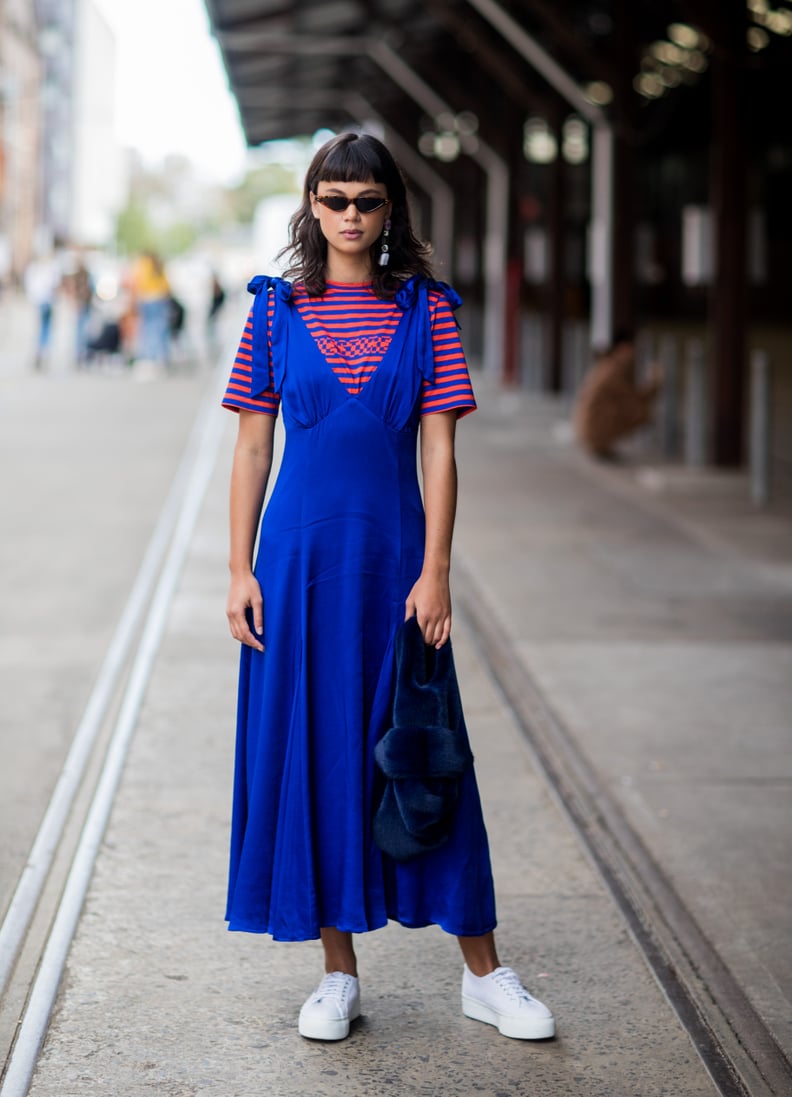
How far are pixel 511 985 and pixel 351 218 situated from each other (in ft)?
5.56

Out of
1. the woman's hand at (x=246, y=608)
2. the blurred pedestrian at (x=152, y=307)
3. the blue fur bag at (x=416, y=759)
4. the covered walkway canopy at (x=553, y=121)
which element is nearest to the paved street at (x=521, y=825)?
the blue fur bag at (x=416, y=759)

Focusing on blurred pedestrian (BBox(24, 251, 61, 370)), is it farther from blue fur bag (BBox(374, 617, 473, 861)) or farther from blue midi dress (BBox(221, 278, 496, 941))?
blue fur bag (BBox(374, 617, 473, 861))

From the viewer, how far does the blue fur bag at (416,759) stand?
348cm

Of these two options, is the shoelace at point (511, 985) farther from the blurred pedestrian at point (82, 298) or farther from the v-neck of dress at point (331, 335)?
the blurred pedestrian at point (82, 298)

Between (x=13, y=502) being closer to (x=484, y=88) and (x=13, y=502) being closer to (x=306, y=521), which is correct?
(x=306, y=521)

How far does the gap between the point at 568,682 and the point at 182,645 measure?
1.79m

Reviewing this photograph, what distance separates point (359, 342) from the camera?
3.54 m

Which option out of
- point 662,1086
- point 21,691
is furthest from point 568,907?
point 21,691

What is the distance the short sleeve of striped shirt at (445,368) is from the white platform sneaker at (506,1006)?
1254 millimetres

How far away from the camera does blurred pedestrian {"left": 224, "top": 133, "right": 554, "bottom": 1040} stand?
353 cm

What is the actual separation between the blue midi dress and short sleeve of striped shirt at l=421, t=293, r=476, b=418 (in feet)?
0.08

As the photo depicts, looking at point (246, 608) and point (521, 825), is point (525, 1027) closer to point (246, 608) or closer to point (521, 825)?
point (246, 608)

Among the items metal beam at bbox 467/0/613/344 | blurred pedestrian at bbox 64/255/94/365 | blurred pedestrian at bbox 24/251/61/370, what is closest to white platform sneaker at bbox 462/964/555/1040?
metal beam at bbox 467/0/613/344

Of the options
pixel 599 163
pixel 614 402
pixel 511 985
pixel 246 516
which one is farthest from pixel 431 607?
pixel 599 163
